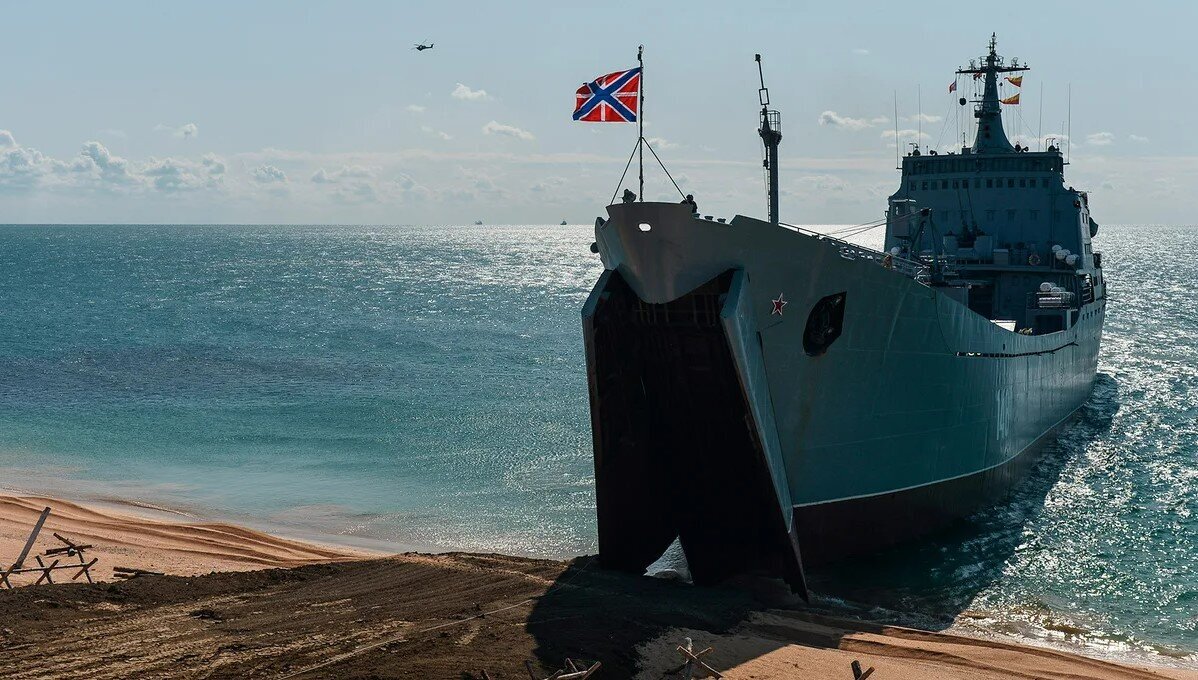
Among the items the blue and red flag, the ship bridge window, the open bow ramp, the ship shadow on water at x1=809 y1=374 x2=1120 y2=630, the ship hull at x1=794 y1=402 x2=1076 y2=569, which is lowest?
the ship shadow on water at x1=809 y1=374 x2=1120 y2=630

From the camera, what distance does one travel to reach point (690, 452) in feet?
57.8

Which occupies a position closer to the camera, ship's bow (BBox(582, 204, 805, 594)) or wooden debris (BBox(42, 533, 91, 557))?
ship's bow (BBox(582, 204, 805, 594))

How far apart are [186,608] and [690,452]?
798 centimetres

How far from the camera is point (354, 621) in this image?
13.3 meters

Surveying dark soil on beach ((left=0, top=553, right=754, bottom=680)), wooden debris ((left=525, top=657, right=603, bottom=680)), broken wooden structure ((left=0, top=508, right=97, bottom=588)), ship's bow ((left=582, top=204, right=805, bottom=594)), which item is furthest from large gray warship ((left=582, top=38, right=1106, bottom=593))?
broken wooden structure ((left=0, top=508, right=97, bottom=588))

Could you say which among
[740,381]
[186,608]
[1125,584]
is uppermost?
[740,381]

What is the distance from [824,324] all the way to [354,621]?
8447 mm

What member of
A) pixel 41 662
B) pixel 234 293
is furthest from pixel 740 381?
pixel 234 293

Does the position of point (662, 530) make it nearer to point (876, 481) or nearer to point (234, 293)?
point (876, 481)

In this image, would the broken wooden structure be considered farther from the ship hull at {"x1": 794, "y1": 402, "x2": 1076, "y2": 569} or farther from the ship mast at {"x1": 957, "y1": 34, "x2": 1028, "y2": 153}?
the ship mast at {"x1": 957, "y1": 34, "x2": 1028, "y2": 153}

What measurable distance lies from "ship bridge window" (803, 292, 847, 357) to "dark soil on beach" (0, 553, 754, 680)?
4007 millimetres

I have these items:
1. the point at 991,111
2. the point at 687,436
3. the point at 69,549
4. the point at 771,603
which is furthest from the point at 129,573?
the point at 991,111

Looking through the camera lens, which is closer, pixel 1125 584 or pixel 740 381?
pixel 740 381

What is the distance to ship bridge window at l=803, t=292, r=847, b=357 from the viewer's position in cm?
1677
